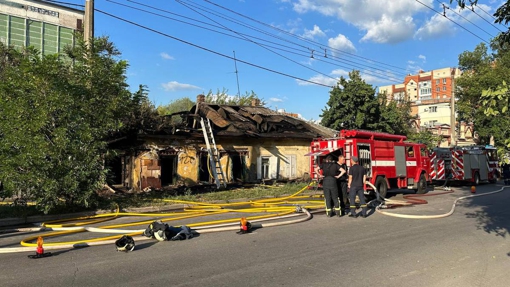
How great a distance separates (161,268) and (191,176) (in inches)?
479

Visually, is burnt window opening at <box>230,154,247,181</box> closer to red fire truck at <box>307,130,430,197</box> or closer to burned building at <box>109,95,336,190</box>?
burned building at <box>109,95,336,190</box>

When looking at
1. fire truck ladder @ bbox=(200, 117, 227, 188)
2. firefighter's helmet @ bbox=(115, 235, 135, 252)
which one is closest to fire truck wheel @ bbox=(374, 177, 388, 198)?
fire truck ladder @ bbox=(200, 117, 227, 188)

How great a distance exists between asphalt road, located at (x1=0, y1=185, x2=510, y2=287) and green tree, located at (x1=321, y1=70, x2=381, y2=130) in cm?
1989

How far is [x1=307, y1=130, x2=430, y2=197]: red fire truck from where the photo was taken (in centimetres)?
1332

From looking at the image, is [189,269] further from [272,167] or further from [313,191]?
[272,167]

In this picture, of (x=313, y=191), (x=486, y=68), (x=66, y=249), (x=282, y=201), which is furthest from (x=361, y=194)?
(x=486, y=68)

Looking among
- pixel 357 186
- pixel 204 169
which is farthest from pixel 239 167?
pixel 357 186

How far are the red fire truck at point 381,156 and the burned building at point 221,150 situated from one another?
16.3 feet

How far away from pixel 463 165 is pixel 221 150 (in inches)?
564

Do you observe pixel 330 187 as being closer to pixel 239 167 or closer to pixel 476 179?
pixel 239 167

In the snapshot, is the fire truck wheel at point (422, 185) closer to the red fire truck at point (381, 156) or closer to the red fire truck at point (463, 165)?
the red fire truck at point (381, 156)

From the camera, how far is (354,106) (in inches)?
1097

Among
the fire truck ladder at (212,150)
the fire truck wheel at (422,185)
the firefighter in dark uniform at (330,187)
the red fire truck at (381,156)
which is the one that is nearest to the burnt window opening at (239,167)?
the fire truck ladder at (212,150)

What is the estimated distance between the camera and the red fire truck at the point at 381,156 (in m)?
13.3
